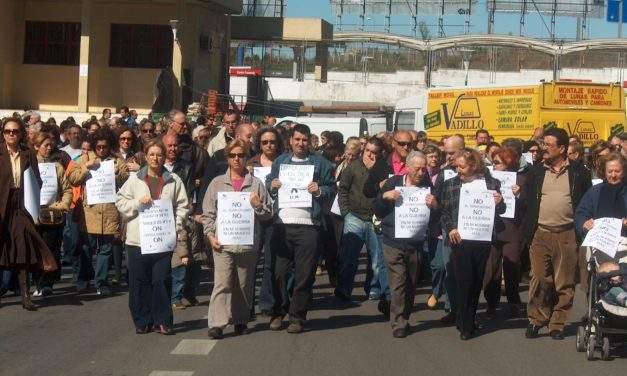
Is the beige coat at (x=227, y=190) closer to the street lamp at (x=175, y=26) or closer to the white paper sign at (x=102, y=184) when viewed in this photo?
the white paper sign at (x=102, y=184)

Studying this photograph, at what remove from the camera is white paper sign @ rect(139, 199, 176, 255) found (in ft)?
34.8

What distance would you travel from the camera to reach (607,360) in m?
10.1

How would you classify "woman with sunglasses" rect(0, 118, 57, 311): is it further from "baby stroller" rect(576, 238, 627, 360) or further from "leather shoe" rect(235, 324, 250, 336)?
"baby stroller" rect(576, 238, 627, 360)

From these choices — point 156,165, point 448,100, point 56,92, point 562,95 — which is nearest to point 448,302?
point 156,165

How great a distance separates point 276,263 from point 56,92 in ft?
119

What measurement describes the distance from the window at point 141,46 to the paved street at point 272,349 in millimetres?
32400

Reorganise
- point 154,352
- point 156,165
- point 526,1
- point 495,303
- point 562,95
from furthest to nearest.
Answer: point 526,1
point 562,95
point 495,303
point 156,165
point 154,352

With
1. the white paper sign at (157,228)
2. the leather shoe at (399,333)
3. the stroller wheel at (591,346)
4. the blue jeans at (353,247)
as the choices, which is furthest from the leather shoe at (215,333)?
the stroller wheel at (591,346)

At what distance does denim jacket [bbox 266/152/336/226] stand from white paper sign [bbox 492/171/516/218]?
1793 millimetres

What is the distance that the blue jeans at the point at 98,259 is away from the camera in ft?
43.8

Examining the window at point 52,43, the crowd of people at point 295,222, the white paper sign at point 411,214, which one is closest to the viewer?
the crowd of people at point 295,222

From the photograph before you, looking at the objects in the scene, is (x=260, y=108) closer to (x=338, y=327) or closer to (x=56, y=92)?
(x=56, y=92)

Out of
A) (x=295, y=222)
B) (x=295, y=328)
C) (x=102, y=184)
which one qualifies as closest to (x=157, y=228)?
(x=295, y=222)

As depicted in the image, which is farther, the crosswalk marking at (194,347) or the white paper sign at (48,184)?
the white paper sign at (48,184)
